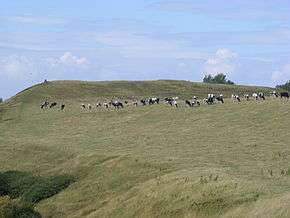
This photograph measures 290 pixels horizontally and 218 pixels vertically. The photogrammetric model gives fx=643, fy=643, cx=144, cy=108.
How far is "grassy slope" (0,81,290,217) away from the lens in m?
29.6

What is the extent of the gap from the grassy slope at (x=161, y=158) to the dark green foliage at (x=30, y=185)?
0.99 metres

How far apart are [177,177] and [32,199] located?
36.3 feet

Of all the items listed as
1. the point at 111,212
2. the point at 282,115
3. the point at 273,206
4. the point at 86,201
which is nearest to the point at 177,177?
the point at 111,212

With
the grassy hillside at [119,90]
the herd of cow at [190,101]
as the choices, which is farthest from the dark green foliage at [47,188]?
the grassy hillside at [119,90]

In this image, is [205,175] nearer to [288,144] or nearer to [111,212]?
[111,212]

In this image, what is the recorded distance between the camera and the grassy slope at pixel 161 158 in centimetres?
2959

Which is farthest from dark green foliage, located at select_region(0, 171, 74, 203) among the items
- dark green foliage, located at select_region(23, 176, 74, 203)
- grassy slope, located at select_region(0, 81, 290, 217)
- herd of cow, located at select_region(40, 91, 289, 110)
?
herd of cow, located at select_region(40, 91, 289, 110)

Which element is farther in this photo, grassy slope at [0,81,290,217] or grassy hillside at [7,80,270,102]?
grassy hillside at [7,80,270,102]

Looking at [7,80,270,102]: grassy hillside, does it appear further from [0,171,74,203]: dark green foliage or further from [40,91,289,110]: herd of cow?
[0,171,74,203]: dark green foliage

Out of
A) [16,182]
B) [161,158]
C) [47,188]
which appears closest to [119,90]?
[16,182]

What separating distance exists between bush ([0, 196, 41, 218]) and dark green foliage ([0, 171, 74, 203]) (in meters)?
4.61

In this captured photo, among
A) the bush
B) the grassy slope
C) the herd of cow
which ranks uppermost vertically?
the herd of cow

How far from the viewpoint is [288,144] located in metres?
42.4

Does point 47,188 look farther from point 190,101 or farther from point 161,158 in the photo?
point 190,101
